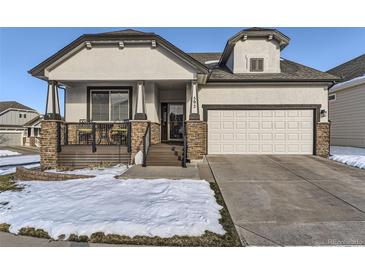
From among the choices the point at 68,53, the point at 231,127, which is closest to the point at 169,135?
the point at 231,127

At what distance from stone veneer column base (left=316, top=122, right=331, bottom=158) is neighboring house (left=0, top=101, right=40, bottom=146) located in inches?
1230

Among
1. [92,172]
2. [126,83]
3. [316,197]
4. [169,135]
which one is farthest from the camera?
[169,135]

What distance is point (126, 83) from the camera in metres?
11.3

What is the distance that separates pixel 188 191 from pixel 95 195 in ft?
7.44

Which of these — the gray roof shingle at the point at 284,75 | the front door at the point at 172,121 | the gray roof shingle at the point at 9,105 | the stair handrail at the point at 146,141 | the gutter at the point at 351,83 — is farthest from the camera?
the gray roof shingle at the point at 9,105

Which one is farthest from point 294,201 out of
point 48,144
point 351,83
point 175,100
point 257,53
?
point 351,83

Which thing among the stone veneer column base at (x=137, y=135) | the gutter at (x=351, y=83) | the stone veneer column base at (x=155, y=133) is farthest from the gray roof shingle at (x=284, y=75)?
the stone veneer column base at (x=137, y=135)

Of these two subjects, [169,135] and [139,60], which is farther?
[169,135]

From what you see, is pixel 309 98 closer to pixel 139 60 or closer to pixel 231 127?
pixel 231 127

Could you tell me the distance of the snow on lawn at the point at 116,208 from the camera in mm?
3959

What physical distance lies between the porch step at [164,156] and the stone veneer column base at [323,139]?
269 inches

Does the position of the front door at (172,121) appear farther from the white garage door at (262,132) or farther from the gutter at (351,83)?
the gutter at (351,83)

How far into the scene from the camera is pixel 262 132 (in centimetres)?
1163

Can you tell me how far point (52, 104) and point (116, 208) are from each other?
719cm
